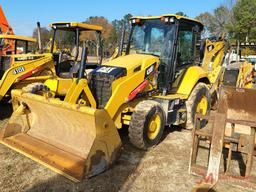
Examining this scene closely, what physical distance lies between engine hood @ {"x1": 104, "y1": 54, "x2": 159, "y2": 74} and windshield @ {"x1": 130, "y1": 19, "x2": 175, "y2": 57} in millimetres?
317

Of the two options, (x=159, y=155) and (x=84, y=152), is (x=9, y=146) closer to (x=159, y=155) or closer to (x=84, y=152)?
(x=84, y=152)

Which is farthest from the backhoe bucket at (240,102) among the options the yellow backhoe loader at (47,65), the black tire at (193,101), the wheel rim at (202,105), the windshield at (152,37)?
the yellow backhoe loader at (47,65)

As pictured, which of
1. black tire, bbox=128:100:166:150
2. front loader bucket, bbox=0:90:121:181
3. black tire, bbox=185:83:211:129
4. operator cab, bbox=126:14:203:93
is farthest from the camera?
black tire, bbox=185:83:211:129

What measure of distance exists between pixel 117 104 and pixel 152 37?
187 cm

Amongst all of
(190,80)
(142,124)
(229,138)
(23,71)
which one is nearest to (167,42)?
(190,80)

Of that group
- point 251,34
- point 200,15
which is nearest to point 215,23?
point 200,15

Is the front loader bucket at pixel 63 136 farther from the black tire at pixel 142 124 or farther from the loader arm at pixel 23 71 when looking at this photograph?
the loader arm at pixel 23 71

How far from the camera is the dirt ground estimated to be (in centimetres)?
393

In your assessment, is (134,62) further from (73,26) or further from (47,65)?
(47,65)

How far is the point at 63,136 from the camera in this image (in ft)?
15.6

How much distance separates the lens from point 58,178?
4.16m

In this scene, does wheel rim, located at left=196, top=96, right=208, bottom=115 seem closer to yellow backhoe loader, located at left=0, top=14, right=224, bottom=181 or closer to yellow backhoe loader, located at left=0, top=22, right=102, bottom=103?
Answer: yellow backhoe loader, located at left=0, top=14, right=224, bottom=181

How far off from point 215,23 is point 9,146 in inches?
1474

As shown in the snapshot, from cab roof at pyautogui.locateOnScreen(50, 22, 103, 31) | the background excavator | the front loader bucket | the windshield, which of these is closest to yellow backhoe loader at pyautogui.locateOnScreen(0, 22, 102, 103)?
cab roof at pyautogui.locateOnScreen(50, 22, 103, 31)
